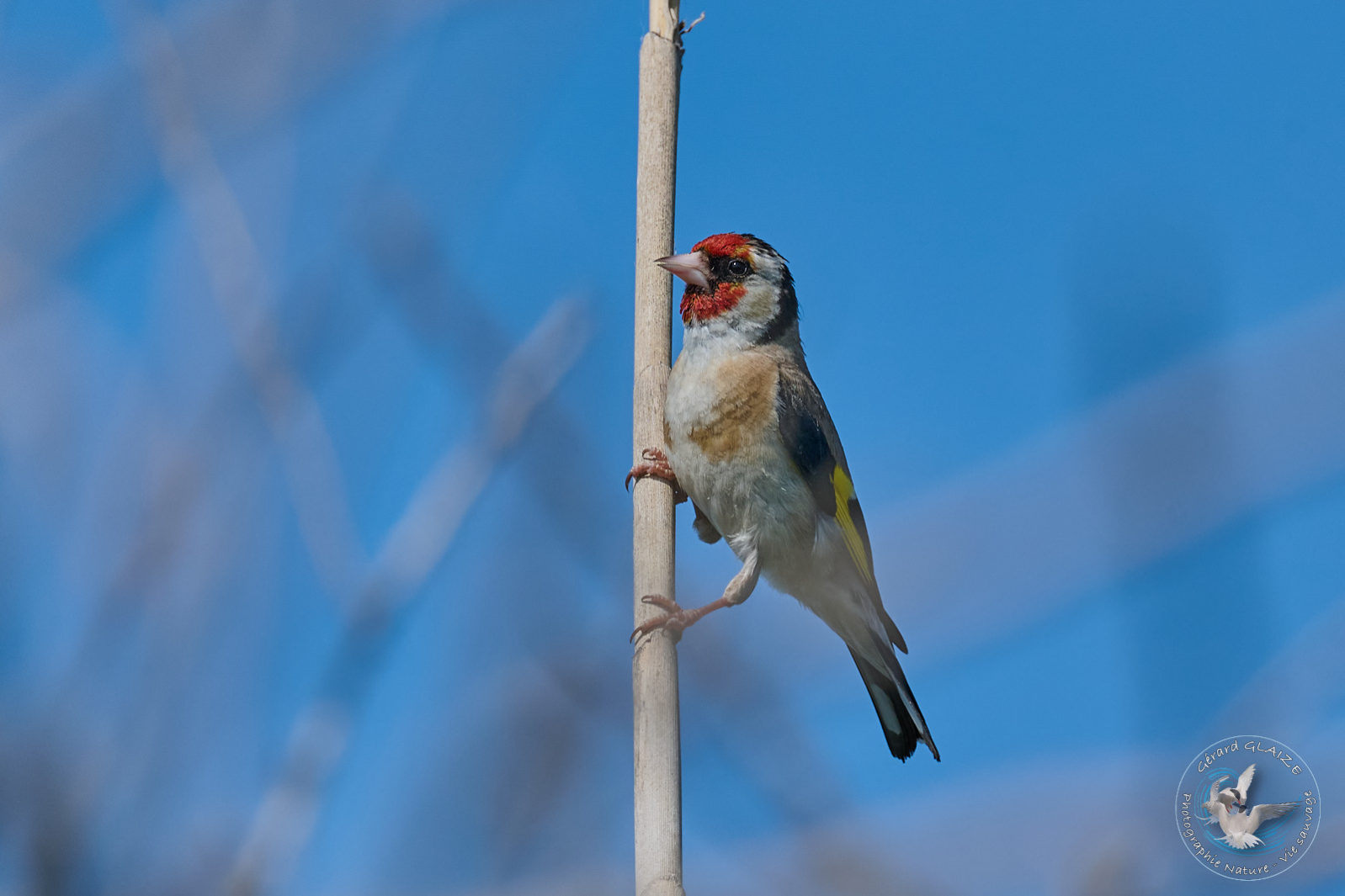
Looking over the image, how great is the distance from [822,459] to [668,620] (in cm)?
208

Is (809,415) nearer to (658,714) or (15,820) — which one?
(658,714)

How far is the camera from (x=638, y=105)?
11.7 feet

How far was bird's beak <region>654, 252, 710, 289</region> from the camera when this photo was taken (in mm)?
4730

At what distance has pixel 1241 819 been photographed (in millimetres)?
3418

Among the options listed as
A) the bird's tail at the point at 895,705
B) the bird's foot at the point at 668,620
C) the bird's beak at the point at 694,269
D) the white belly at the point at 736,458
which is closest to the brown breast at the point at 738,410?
the white belly at the point at 736,458

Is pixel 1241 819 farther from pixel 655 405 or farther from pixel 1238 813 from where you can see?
pixel 655 405

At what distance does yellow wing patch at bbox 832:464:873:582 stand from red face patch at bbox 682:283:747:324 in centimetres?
81

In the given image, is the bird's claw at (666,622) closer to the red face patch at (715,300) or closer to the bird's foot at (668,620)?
the bird's foot at (668,620)

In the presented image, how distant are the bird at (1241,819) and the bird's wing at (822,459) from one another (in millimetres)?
1390

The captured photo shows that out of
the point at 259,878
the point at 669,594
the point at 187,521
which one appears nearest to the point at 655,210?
the point at 669,594

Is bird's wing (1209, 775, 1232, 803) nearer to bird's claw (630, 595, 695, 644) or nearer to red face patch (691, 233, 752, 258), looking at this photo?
bird's claw (630, 595, 695, 644)

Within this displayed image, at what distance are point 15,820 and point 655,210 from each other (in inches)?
88.9

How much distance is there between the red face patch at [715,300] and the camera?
490 cm

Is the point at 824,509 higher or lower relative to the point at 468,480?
higher
